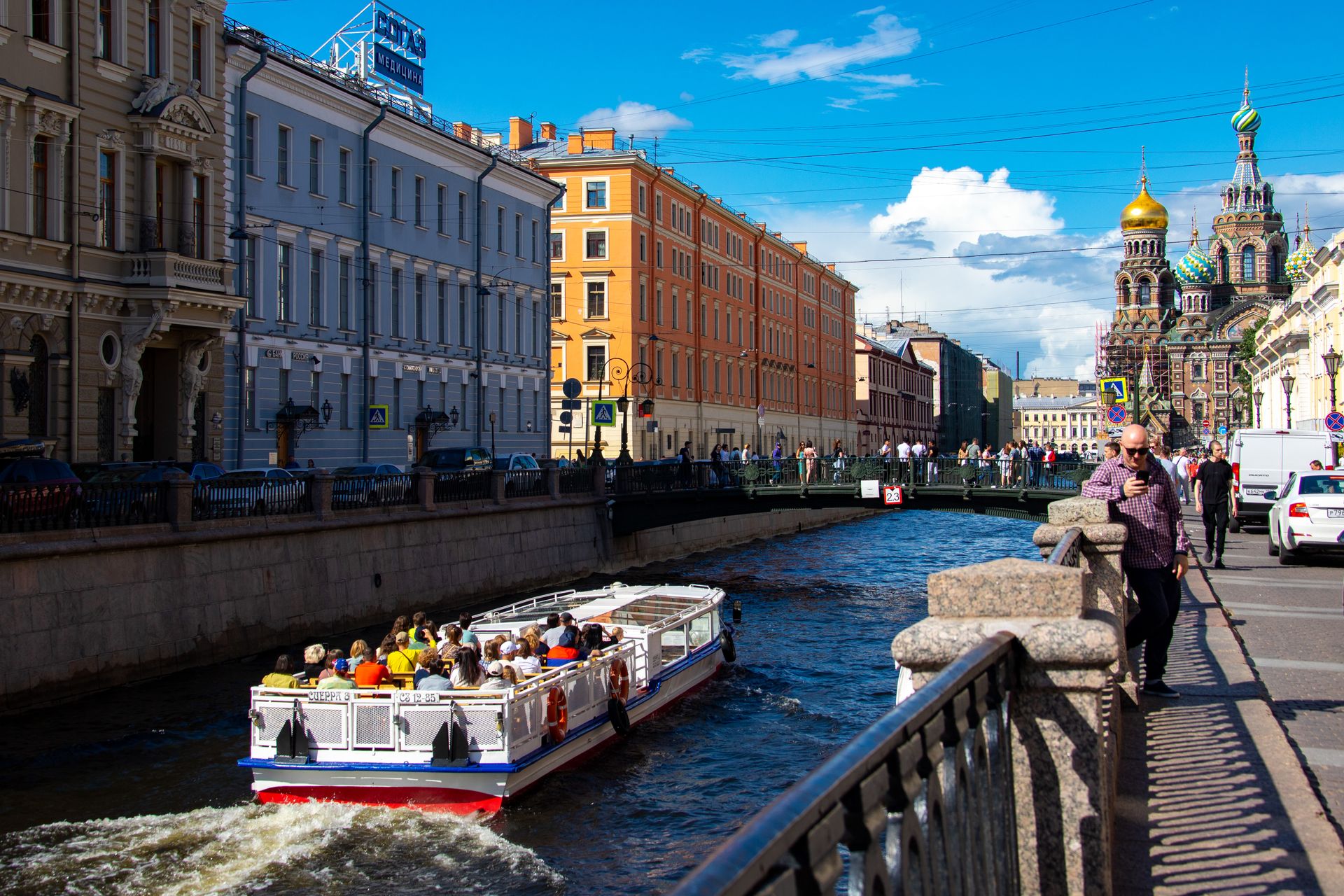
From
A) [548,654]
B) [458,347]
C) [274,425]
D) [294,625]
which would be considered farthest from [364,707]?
[458,347]

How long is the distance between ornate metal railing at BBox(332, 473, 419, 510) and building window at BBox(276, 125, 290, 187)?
1032cm

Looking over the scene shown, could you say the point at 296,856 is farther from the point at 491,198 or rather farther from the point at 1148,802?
the point at 491,198

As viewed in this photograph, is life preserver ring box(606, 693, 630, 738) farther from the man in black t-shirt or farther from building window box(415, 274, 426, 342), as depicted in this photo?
building window box(415, 274, 426, 342)

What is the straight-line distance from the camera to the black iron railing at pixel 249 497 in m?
22.0

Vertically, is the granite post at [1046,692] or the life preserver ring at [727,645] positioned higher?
the granite post at [1046,692]

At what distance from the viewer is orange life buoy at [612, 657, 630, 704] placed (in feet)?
59.4

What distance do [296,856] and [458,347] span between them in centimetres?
3195

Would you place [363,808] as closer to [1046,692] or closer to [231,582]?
[231,582]

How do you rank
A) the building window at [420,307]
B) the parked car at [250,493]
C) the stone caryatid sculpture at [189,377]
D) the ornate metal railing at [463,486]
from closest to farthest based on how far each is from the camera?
the parked car at [250,493], the stone caryatid sculpture at [189,377], the ornate metal railing at [463,486], the building window at [420,307]

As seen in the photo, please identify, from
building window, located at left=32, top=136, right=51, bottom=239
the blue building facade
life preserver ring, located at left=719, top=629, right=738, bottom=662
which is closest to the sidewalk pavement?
life preserver ring, located at left=719, top=629, right=738, bottom=662

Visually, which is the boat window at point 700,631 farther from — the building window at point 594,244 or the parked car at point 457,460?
the building window at point 594,244

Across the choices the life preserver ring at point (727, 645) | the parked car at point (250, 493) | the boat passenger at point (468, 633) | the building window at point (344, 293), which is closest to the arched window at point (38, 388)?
the parked car at point (250, 493)

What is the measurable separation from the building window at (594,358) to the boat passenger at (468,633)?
135ft

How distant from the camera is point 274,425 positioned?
110 ft
